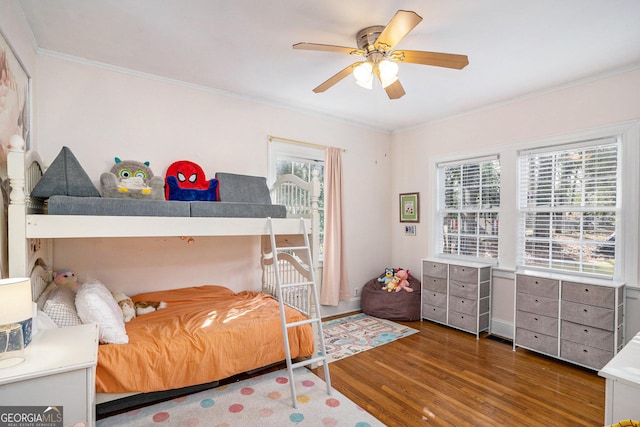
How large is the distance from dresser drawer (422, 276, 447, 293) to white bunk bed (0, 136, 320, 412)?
167cm

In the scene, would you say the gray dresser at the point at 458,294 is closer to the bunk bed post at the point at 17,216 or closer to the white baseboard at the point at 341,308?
the white baseboard at the point at 341,308

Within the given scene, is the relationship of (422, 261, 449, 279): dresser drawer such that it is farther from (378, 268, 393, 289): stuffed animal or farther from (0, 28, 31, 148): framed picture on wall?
(0, 28, 31, 148): framed picture on wall

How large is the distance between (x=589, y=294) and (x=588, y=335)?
13.5 inches

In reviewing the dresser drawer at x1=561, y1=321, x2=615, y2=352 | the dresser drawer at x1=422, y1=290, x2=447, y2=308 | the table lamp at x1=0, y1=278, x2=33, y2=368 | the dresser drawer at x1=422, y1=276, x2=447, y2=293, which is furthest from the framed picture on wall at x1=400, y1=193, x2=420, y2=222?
the table lamp at x1=0, y1=278, x2=33, y2=368

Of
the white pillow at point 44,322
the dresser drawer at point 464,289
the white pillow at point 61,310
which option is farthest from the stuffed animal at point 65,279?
the dresser drawer at point 464,289

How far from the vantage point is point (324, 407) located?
2.21m

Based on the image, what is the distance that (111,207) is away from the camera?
6.88ft

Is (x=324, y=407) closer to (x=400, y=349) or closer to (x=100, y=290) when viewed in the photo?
(x=400, y=349)

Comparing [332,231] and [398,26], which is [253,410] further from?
[398,26]

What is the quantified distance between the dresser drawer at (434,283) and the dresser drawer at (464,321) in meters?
0.28

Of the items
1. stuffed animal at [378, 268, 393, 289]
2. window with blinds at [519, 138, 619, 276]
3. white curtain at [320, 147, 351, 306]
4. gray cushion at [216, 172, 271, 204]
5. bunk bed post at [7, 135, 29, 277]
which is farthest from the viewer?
stuffed animal at [378, 268, 393, 289]

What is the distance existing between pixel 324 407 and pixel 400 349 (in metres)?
1.23

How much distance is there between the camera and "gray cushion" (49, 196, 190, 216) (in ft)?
6.43

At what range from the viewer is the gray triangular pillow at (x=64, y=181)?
6.55ft
